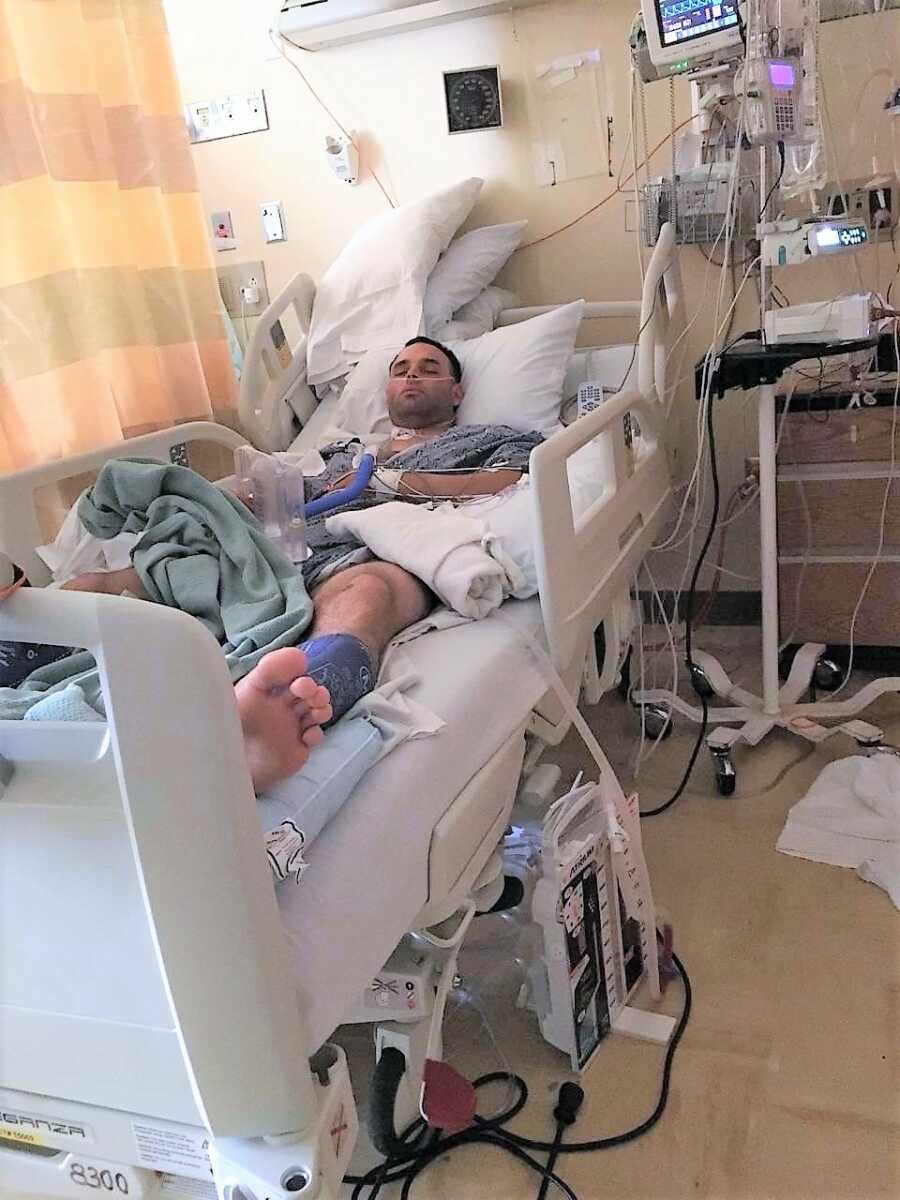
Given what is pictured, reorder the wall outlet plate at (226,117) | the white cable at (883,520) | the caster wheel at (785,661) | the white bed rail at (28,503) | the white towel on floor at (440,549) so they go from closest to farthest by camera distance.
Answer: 1. the white towel on floor at (440,549)
2. the white bed rail at (28,503)
3. the white cable at (883,520)
4. the caster wheel at (785,661)
5. the wall outlet plate at (226,117)

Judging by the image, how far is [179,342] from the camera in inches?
92.8

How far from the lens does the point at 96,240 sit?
2.14m

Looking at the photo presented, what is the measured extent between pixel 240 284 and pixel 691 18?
63.2 inches

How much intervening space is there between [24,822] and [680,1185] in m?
0.91

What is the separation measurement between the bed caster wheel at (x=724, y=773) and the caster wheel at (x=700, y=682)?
240 mm

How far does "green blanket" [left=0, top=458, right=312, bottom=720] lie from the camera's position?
1333 millimetres

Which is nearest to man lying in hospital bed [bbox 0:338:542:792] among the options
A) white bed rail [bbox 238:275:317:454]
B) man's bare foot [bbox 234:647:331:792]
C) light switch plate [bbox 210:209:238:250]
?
man's bare foot [bbox 234:647:331:792]

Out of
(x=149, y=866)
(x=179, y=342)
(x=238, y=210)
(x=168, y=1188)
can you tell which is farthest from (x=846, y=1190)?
(x=238, y=210)

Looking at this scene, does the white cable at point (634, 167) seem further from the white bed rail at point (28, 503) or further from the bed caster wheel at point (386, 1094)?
the bed caster wheel at point (386, 1094)

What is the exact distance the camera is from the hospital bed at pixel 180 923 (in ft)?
2.51

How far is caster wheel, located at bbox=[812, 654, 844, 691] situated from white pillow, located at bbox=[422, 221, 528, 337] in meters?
1.28

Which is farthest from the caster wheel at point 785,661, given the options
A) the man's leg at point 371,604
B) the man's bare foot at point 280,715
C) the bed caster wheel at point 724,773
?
the man's bare foot at point 280,715

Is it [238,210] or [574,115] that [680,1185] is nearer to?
[574,115]

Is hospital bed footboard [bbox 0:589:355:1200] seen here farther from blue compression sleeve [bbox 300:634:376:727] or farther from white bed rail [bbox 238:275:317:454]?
white bed rail [bbox 238:275:317:454]
